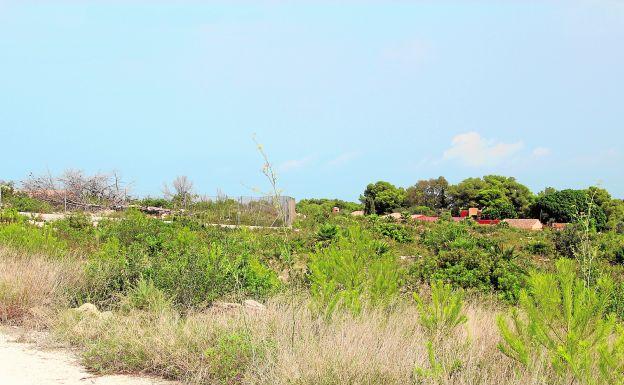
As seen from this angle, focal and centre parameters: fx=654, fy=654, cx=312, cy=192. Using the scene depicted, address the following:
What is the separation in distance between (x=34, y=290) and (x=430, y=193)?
6334cm

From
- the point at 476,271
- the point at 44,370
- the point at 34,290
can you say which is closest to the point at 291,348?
the point at 44,370

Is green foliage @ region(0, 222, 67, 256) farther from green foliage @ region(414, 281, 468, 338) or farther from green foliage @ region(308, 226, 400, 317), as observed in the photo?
green foliage @ region(414, 281, 468, 338)

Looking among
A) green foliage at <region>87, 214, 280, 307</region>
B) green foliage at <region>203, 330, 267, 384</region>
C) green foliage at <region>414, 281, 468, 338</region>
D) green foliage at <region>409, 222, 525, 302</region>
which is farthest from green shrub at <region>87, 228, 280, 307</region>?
green foliage at <region>409, 222, 525, 302</region>

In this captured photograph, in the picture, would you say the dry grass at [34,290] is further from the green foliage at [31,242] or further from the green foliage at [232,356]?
the green foliage at [232,356]

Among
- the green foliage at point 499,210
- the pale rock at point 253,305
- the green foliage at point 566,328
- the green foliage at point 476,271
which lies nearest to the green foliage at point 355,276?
the pale rock at point 253,305

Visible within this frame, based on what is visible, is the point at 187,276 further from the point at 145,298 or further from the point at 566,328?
the point at 566,328

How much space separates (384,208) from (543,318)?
6295 centimetres

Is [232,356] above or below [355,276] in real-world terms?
below

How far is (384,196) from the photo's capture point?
67.4m

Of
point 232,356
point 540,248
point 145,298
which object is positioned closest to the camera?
point 232,356

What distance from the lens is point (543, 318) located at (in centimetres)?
494

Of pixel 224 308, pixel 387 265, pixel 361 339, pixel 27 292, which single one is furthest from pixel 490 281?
pixel 27 292

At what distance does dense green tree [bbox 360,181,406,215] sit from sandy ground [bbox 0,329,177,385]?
60.4 meters

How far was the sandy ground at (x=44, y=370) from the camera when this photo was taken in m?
5.87
